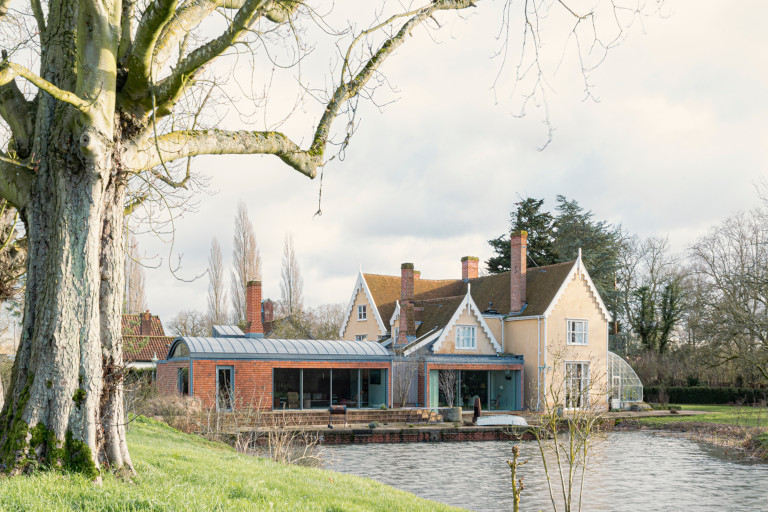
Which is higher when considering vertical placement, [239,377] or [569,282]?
[569,282]

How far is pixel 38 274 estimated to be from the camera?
7516 mm

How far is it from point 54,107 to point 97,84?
84 centimetres

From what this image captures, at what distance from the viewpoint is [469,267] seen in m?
47.3

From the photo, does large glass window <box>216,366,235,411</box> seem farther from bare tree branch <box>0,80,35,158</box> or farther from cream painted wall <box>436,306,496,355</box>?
bare tree branch <box>0,80,35,158</box>

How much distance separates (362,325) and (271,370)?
1302 cm

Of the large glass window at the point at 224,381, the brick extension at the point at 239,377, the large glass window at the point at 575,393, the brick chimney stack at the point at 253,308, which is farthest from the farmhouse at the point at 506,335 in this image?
the large glass window at the point at 575,393

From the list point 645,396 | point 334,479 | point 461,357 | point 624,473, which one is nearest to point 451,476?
point 624,473

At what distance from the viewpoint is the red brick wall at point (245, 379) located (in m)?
30.9

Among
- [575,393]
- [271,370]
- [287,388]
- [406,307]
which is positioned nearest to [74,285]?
[575,393]

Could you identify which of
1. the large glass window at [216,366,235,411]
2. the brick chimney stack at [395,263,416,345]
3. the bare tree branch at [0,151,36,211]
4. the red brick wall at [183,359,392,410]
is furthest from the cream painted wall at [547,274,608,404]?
the bare tree branch at [0,151,36,211]

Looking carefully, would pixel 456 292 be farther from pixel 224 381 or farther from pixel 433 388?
pixel 224 381

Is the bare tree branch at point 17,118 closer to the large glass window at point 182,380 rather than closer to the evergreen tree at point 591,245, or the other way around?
the large glass window at point 182,380

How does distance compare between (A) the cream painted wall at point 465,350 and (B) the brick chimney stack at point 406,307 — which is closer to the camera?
(A) the cream painted wall at point 465,350

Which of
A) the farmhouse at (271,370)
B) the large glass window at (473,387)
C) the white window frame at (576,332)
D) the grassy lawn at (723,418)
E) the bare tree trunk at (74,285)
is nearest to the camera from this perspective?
the bare tree trunk at (74,285)
